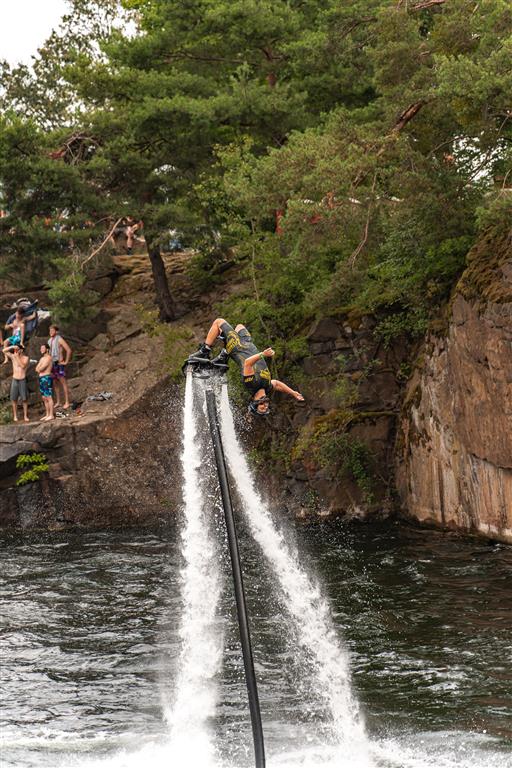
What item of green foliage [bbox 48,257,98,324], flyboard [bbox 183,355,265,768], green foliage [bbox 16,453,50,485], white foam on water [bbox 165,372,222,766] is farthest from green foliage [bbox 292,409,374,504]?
flyboard [bbox 183,355,265,768]

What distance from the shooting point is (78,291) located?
2798cm

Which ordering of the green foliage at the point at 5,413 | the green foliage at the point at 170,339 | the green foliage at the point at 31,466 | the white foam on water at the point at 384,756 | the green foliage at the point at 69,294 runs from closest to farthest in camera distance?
the white foam on water at the point at 384,756
the green foliage at the point at 31,466
the green foliage at the point at 170,339
the green foliage at the point at 69,294
the green foliage at the point at 5,413

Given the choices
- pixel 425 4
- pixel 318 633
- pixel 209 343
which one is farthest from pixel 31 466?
pixel 209 343

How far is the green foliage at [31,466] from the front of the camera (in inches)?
1028

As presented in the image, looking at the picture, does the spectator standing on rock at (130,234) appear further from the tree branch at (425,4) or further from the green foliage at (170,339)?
the tree branch at (425,4)

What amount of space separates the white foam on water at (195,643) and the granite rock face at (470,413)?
288 inches

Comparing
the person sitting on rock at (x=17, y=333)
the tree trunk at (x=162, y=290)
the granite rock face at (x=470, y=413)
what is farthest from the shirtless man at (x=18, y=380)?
the granite rock face at (x=470, y=413)

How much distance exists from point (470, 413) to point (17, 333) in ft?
44.3

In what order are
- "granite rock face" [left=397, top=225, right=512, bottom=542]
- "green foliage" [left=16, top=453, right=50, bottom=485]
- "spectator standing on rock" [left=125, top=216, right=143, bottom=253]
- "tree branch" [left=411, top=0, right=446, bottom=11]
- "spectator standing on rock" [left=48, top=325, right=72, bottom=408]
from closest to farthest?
"granite rock face" [left=397, top=225, right=512, bottom=542]
"tree branch" [left=411, top=0, right=446, bottom=11]
"green foliage" [left=16, top=453, right=50, bottom=485]
"spectator standing on rock" [left=48, top=325, right=72, bottom=408]
"spectator standing on rock" [left=125, top=216, right=143, bottom=253]

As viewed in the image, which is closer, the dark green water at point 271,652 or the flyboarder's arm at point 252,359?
the flyboarder's arm at point 252,359

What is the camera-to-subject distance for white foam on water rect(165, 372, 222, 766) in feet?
35.1

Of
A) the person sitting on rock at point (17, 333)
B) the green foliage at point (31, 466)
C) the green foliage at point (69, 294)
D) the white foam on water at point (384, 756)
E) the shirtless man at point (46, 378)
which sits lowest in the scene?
the white foam on water at point (384, 756)

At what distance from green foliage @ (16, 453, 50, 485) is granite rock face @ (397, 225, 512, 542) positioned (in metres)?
9.20

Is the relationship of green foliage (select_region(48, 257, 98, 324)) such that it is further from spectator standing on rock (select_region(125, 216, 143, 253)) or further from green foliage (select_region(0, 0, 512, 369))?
spectator standing on rock (select_region(125, 216, 143, 253))
